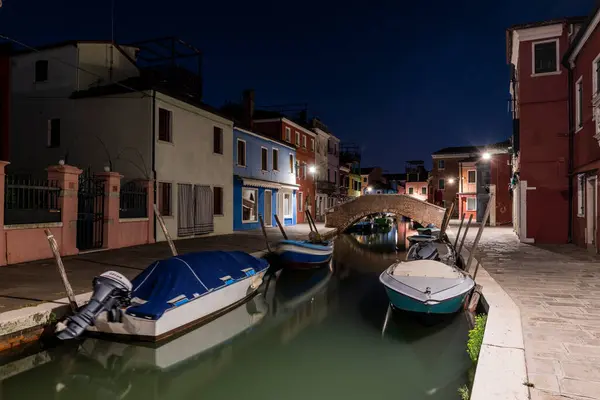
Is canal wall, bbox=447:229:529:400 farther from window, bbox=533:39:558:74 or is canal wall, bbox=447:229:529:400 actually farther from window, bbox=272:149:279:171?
window, bbox=272:149:279:171

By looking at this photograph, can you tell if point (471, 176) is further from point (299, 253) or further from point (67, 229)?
point (67, 229)

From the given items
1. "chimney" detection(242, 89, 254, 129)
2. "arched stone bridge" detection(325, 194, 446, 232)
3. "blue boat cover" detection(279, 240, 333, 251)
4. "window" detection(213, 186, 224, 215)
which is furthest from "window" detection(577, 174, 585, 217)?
"chimney" detection(242, 89, 254, 129)

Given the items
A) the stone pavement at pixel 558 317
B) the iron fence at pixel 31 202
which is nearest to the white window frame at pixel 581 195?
the stone pavement at pixel 558 317

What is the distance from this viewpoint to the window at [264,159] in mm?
23859

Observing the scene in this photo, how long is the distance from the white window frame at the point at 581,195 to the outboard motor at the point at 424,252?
254 inches

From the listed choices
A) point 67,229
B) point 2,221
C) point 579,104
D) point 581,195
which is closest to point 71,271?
point 2,221

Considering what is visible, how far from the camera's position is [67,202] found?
11.0m

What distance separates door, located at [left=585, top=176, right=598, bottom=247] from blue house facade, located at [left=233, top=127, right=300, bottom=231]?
14415 millimetres

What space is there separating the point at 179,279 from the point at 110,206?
682 cm

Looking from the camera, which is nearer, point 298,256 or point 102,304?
point 102,304

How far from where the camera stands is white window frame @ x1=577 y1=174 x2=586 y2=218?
13391 mm

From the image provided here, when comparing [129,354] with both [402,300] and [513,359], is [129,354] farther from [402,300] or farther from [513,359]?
[513,359]

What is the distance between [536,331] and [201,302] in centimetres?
509

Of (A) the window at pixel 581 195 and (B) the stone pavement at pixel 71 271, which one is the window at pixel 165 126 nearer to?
A: (B) the stone pavement at pixel 71 271
